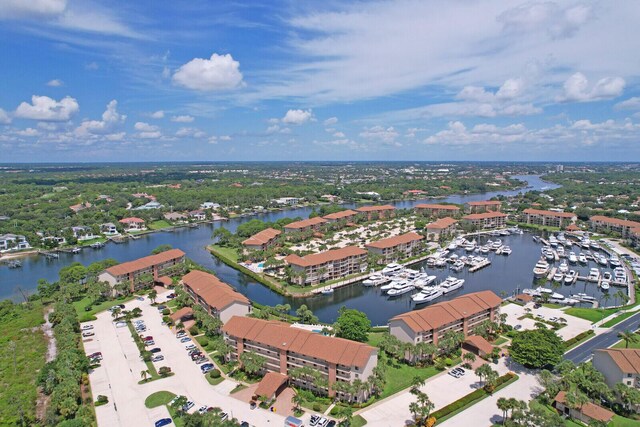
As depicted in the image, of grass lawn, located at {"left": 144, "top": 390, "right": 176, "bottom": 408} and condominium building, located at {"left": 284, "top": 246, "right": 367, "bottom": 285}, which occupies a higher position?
condominium building, located at {"left": 284, "top": 246, "right": 367, "bottom": 285}

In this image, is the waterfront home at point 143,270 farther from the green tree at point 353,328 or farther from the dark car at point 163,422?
the green tree at point 353,328

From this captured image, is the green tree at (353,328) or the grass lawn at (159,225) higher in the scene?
the green tree at (353,328)

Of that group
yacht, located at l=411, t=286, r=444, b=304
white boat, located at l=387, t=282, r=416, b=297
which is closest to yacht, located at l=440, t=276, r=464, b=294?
yacht, located at l=411, t=286, r=444, b=304

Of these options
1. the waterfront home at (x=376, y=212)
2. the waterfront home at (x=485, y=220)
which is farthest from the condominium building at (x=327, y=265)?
the waterfront home at (x=485, y=220)

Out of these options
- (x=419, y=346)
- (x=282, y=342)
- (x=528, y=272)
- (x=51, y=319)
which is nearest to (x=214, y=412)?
(x=282, y=342)

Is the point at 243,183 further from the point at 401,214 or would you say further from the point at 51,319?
the point at 51,319

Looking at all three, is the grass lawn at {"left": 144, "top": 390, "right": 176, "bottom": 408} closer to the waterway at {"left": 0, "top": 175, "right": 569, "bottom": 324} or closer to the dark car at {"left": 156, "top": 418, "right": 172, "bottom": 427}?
the dark car at {"left": 156, "top": 418, "right": 172, "bottom": 427}
